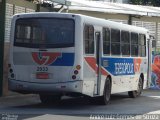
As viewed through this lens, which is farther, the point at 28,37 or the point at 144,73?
the point at 144,73

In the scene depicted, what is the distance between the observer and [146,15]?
112 ft

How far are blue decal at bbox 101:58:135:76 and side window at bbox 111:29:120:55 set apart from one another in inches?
11.5

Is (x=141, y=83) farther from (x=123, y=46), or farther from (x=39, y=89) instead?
(x=39, y=89)

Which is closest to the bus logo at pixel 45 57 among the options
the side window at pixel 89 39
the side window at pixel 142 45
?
the side window at pixel 89 39

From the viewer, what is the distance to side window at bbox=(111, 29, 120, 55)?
65.6 ft

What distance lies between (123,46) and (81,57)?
13.8 ft

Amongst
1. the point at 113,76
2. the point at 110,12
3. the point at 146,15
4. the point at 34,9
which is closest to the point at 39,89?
the point at 113,76

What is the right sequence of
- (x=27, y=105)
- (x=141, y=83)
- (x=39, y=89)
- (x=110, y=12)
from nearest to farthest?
(x=39, y=89) → (x=27, y=105) → (x=141, y=83) → (x=110, y=12)

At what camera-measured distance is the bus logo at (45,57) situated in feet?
56.4

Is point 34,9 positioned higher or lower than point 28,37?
higher

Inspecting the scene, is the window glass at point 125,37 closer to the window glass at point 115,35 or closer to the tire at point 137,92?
the window glass at point 115,35

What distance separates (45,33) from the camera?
17547 millimetres

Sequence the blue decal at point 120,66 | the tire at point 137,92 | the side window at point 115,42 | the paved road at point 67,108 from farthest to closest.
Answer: the tire at point 137,92 < the side window at point 115,42 < the blue decal at point 120,66 < the paved road at point 67,108

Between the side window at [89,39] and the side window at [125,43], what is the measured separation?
9.68ft
